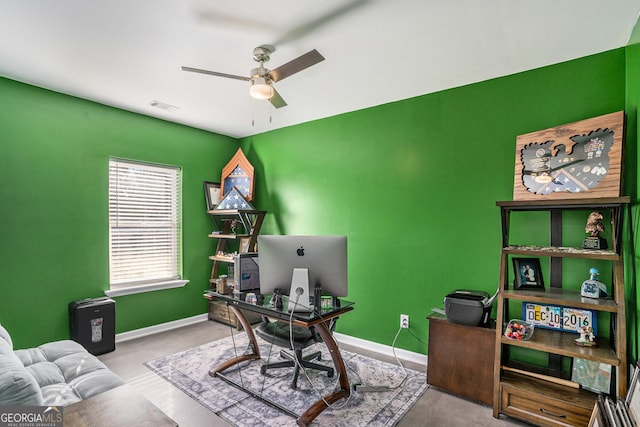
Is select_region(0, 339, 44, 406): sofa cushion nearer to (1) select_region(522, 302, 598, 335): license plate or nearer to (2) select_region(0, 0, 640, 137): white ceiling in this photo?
(2) select_region(0, 0, 640, 137): white ceiling

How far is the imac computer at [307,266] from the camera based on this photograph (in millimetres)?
2238

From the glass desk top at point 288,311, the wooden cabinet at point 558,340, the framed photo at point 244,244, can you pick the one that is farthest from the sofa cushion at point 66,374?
the wooden cabinet at point 558,340

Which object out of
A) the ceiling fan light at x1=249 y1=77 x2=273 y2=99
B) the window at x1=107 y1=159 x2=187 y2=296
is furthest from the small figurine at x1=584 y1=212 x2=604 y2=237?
the window at x1=107 y1=159 x2=187 y2=296

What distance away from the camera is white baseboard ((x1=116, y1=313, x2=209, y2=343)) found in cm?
361

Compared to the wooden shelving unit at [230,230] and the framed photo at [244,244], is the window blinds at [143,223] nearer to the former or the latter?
the wooden shelving unit at [230,230]

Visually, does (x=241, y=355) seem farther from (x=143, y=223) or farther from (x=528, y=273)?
(x=528, y=273)

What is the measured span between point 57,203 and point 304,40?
2.92m

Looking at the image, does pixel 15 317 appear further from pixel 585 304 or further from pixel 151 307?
pixel 585 304

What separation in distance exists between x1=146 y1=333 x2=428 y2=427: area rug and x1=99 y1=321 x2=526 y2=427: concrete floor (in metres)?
0.07

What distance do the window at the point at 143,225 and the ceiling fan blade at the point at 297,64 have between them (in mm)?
2526

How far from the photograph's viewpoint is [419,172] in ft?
10.3

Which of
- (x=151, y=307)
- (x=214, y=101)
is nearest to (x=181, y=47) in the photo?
(x=214, y=101)

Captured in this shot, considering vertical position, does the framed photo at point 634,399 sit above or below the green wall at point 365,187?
below

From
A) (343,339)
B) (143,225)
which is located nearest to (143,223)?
(143,225)
